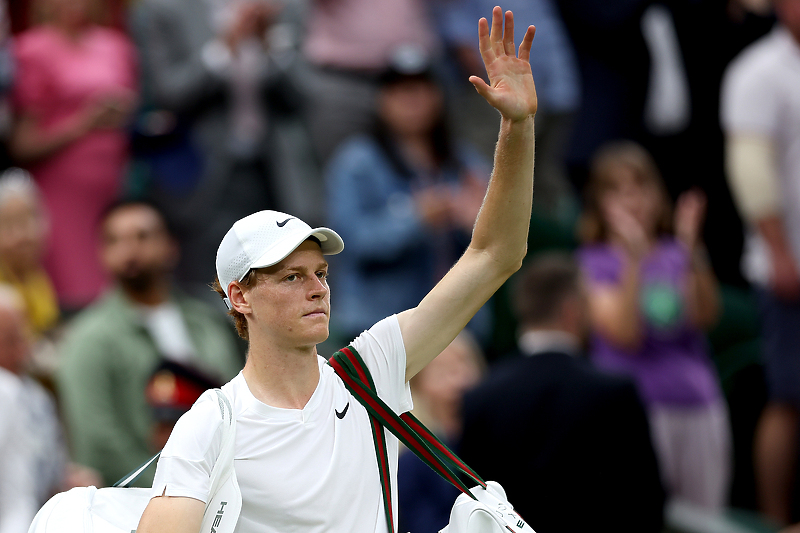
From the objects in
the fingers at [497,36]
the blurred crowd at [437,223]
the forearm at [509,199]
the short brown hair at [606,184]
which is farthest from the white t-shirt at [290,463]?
the short brown hair at [606,184]

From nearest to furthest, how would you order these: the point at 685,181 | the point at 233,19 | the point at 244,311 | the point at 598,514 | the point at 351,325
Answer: the point at 244,311, the point at 598,514, the point at 351,325, the point at 233,19, the point at 685,181

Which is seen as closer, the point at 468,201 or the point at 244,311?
the point at 244,311

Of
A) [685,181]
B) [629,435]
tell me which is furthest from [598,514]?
[685,181]

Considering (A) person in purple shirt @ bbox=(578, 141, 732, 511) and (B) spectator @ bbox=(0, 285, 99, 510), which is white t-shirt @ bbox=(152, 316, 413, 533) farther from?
(A) person in purple shirt @ bbox=(578, 141, 732, 511)

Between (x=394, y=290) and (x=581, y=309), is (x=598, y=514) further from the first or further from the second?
(x=394, y=290)

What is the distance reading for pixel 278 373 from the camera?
2910 mm

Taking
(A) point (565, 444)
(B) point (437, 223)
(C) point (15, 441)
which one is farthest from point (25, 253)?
(A) point (565, 444)

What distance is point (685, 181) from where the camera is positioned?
8.55 metres

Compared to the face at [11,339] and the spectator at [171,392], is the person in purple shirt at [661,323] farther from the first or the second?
the face at [11,339]

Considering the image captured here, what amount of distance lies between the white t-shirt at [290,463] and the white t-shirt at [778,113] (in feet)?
14.6

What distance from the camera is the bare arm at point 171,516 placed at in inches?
103

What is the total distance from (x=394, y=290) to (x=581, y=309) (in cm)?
192

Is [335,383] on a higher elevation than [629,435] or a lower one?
higher

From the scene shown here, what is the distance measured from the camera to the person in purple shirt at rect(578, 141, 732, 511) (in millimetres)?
6680
